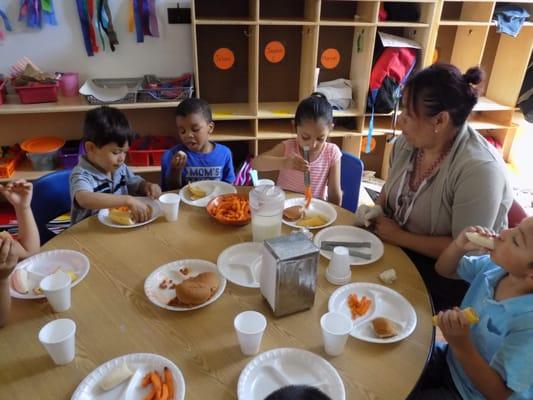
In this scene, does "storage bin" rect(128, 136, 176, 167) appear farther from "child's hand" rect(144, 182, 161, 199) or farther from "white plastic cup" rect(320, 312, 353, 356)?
"white plastic cup" rect(320, 312, 353, 356)

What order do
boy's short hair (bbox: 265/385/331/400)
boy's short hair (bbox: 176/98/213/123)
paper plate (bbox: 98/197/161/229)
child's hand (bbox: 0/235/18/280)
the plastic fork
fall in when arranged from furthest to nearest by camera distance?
1. boy's short hair (bbox: 176/98/213/123)
2. the plastic fork
3. paper plate (bbox: 98/197/161/229)
4. child's hand (bbox: 0/235/18/280)
5. boy's short hair (bbox: 265/385/331/400)

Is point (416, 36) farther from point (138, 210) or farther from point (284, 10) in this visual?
point (138, 210)

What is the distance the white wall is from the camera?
2.65m

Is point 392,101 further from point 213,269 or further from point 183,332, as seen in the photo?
point 183,332

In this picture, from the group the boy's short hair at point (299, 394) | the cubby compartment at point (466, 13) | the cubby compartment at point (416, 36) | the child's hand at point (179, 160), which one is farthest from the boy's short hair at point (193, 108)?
the cubby compartment at point (466, 13)

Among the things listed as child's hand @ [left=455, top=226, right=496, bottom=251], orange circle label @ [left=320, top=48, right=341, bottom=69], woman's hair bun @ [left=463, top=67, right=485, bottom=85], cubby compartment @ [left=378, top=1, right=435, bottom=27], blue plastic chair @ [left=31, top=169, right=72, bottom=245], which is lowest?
blue plastic chair @ [left=31, top=169, right=72, bottom=245]

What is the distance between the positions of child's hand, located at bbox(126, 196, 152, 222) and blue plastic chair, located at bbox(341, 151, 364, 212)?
102 cm

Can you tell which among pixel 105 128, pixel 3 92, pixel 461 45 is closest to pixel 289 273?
pixel 105 128

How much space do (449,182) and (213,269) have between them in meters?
0.85

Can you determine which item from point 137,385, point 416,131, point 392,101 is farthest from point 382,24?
point 137,385

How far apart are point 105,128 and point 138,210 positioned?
410 millimetres

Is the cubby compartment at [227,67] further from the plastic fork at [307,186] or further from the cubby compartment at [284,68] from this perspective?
the plastic fork at [307,186]

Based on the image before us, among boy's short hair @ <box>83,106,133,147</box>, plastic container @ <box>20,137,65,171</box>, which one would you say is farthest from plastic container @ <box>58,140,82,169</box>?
boy's short hair @ <box>83,106,133,147</box>

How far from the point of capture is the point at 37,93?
104 inches
